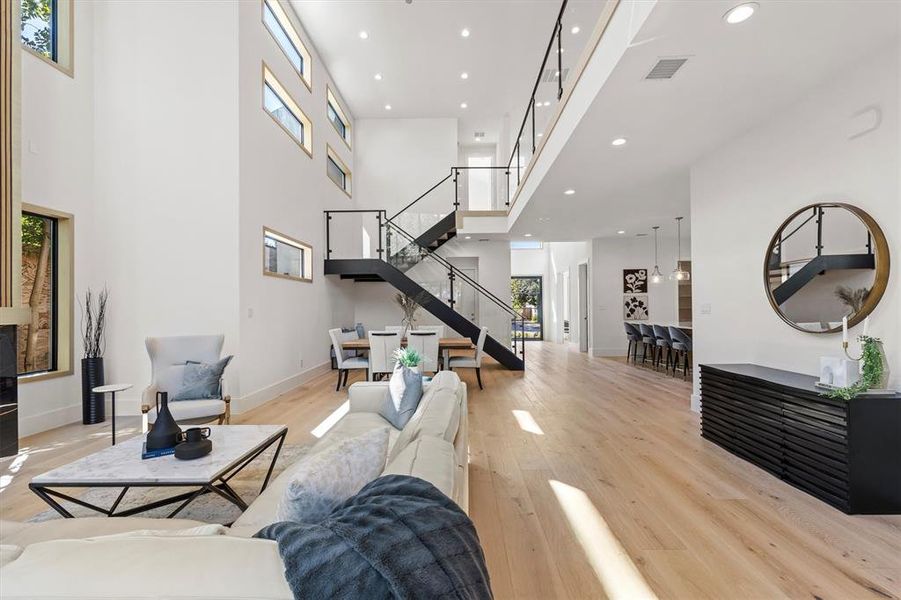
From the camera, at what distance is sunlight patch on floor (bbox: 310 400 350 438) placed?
4.09 meters

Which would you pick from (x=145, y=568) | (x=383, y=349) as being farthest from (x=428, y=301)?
(x=145, y=568)

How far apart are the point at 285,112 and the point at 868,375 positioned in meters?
7.43

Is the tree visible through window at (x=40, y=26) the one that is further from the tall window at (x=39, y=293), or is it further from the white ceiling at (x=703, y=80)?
the white ceiling at (x=703, y=80)

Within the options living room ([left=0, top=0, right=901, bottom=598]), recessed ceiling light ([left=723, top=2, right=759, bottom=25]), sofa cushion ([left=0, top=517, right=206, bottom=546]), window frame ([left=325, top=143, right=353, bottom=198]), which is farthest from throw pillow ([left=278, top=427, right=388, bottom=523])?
window frame ([left=325, top=143, right=353, bottom=198])

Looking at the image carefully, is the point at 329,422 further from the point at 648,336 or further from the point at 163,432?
the point at 648,336

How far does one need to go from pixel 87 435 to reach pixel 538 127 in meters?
8.92

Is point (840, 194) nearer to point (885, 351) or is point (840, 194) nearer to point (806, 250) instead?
point (806, 250)

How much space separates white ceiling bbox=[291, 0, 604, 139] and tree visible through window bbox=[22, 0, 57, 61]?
3.19m

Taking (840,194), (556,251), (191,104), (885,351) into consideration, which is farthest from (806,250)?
(556,251)

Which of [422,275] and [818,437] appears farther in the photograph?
[422,275]

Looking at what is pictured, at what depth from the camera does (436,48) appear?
7578 mm

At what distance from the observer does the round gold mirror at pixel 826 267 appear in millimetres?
2771

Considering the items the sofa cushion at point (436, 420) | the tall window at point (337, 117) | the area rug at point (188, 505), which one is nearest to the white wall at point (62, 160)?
the area rug at point (188, 505)

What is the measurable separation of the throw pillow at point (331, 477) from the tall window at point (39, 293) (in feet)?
16.4
